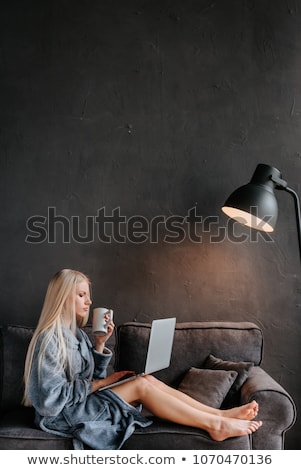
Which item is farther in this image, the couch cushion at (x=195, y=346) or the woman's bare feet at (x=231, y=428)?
the couch cushion at (x=195, y=346)

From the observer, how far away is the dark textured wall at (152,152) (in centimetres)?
311

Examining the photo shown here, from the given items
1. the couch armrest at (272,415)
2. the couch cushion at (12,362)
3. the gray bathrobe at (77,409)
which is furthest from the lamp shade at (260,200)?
the couch cushion at (12,362)

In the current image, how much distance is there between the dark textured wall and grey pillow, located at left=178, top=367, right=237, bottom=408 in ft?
2.02

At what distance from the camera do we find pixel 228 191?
319cm

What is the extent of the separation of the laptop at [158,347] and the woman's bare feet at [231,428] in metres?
0.41

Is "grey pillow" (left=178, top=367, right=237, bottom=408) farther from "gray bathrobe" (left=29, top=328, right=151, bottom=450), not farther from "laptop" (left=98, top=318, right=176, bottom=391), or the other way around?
"gray bathrobe" (left=29, top=328, right=151, bottom=450)

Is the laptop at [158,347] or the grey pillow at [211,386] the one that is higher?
the laptop at [158,347]

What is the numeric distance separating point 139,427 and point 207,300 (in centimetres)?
104

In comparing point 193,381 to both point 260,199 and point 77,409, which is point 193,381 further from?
point 260,199

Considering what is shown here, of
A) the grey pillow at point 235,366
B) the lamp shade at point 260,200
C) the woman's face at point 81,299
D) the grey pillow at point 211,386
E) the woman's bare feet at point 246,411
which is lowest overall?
the woman's bare feet at point 246,411

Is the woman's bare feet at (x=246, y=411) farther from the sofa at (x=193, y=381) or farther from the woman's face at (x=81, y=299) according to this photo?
the woman's face at (x=81, y=299)

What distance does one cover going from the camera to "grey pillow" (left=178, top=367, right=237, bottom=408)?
241cm

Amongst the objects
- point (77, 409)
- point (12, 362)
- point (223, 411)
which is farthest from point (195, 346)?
point (12, 362)

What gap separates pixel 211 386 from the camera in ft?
7.99
